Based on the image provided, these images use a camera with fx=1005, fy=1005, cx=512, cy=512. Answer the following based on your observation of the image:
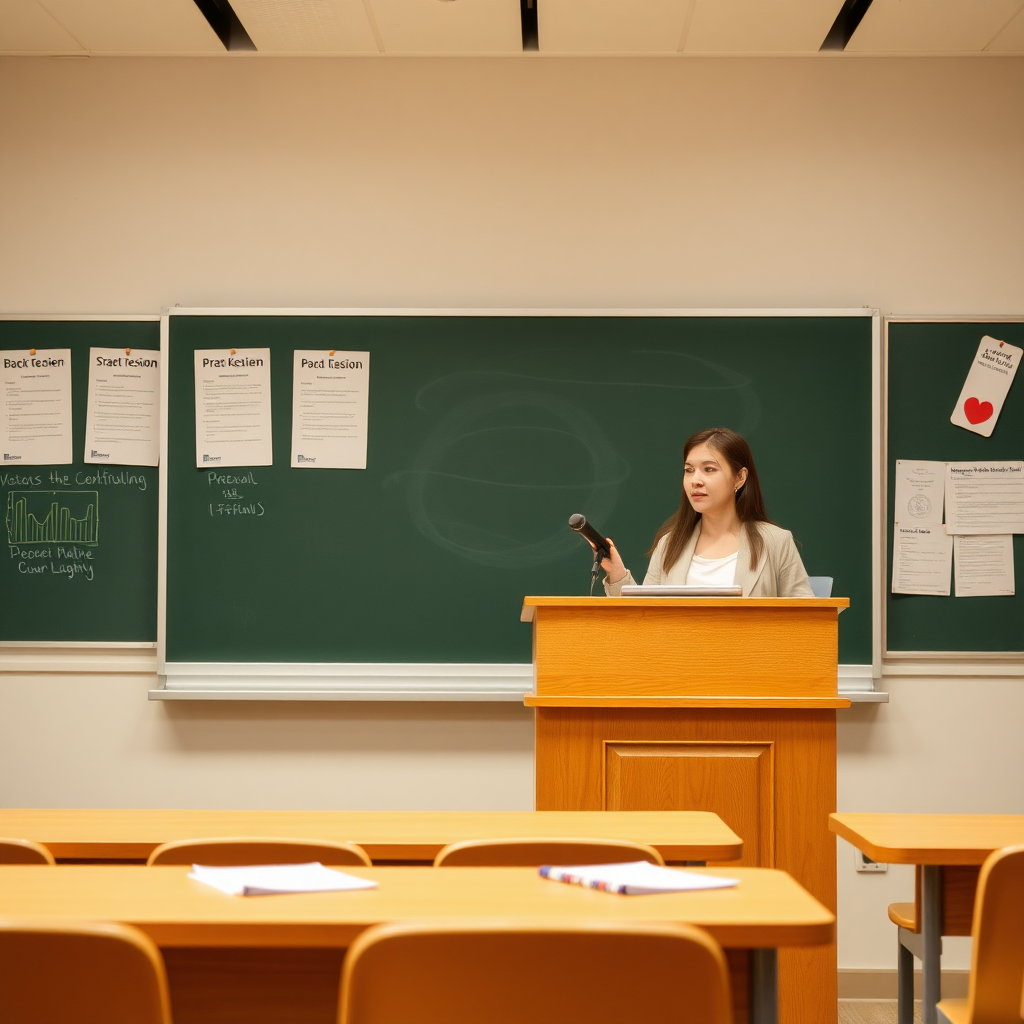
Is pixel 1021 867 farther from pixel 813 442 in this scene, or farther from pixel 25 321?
pixel 25 321

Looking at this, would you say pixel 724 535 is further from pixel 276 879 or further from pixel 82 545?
pixel 82 545

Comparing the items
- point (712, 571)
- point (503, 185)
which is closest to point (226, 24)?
point (503, 185)

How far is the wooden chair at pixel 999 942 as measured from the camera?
5.15 ft

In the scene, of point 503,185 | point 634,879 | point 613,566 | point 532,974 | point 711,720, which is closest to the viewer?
point 532,974

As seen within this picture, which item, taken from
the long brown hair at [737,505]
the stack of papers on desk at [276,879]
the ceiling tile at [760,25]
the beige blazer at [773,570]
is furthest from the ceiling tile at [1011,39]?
the stack of papers on desk at [276,879]

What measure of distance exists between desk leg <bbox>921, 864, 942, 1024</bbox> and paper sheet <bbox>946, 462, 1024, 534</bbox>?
2.13 metres

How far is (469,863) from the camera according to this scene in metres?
1.56

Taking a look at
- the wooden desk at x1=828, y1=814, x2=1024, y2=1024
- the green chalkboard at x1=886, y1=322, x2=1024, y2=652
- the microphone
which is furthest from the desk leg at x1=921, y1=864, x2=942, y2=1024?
the green chalkboard at x1=886, y1=322, x2=1024, y2=652

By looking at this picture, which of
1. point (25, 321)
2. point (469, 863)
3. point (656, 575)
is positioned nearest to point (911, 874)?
point (656, 575)

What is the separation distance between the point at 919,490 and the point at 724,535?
3.72 feet

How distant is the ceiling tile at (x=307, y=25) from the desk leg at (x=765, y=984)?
339cm

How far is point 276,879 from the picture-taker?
1.38m

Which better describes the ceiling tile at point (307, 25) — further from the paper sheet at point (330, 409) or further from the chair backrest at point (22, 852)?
the chair backrest at point (22, 852)

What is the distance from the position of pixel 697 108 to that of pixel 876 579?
6.31ft
